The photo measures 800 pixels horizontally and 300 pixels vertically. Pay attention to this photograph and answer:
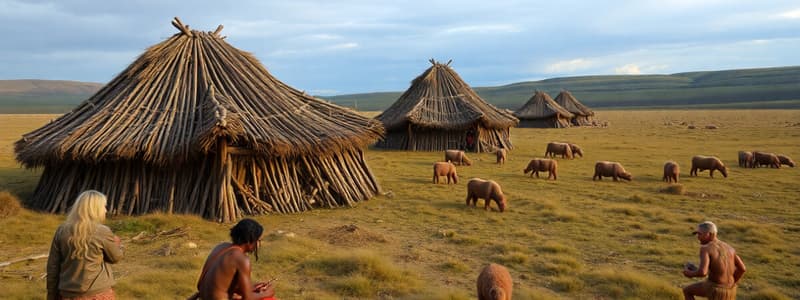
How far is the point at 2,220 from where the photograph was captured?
33.1 feet

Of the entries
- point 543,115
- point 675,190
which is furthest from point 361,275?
point 543,115

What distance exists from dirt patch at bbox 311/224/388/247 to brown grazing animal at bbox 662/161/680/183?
32.8 feet

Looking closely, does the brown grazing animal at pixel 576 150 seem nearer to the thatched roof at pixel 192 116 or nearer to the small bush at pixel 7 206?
the thatched roof at pixel 192 116

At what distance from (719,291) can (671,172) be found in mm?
11356

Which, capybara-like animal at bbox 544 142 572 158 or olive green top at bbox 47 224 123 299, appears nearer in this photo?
olive green top at bbox 47 224 123 299

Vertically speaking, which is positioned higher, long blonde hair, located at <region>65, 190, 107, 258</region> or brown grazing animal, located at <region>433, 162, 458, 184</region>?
long blonde hair, located at <region>65, 190, 107, 258</region>

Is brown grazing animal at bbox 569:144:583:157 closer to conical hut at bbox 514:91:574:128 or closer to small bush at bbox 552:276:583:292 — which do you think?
small bush at bbox 552:276:583:292

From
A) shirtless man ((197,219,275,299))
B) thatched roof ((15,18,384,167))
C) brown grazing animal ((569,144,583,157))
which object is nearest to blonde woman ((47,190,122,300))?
shirtless man ((197,219,275,299))

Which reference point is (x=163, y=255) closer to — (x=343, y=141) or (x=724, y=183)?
(x=343, y=141)

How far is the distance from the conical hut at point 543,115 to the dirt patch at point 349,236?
37609 mm

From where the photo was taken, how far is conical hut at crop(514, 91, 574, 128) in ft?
149

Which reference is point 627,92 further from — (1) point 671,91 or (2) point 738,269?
(2) point 738,269

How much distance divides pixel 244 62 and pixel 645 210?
974 cm

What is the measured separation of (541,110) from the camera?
151 feet
